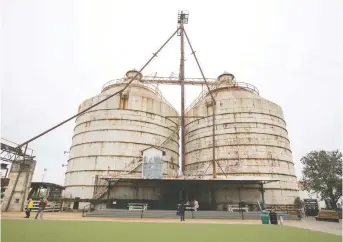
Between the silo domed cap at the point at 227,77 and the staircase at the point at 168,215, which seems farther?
the silo domed cap at the point at 227,77

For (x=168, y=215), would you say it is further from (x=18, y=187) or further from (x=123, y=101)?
(x=123, y=101)

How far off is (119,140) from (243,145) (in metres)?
13.5

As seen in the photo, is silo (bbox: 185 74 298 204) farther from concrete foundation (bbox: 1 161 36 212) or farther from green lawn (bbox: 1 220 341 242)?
concrete foundation (bbox: 1 161 36 212)

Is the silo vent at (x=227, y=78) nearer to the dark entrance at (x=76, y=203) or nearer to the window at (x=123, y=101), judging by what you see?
the window at (x=123, y=101)

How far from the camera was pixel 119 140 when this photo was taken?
2598cm

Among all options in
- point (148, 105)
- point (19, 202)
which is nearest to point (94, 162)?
point (19, 202)

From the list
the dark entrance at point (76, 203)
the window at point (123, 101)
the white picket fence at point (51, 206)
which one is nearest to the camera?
the white picket fence at point (51, 206)

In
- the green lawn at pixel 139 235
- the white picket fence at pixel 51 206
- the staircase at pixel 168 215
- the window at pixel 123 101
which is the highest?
the window at pixel 123 101

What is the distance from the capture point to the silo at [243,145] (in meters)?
24.7

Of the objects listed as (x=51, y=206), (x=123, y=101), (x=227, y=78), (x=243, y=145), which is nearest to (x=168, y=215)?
(x=51, y=206)

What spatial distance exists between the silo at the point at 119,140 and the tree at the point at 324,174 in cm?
1798

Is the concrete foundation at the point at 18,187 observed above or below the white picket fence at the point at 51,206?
above

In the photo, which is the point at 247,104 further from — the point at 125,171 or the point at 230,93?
the point at 125,171

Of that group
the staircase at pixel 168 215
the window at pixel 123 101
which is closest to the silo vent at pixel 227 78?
the window at pixel 123 101
